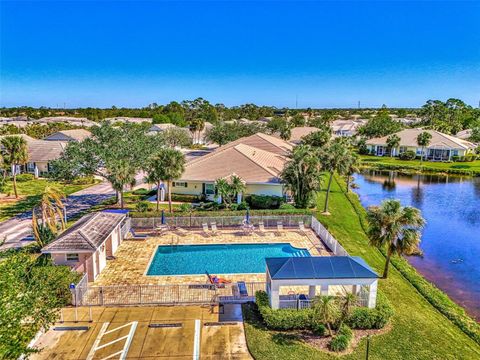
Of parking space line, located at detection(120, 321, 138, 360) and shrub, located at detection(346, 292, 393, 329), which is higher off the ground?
shrub, located at detection(346, 292, 393, 329)

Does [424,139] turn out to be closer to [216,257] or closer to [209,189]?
[209,189]

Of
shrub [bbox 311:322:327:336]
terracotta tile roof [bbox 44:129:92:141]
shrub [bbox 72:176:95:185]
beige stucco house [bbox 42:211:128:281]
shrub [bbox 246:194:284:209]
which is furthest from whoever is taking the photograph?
terracotta tile roof [bbox 44:129:92:141]

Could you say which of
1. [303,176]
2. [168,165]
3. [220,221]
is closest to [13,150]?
[168,165]

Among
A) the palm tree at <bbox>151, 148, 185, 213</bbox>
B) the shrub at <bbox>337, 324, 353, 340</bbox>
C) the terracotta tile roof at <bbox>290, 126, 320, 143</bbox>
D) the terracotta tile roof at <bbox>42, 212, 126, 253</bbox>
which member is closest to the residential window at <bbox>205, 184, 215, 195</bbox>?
the palm tree at <bbox>151, 148, 185, 213</bbox>

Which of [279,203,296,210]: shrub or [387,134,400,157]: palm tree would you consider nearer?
[279,203,296,210]: shrub

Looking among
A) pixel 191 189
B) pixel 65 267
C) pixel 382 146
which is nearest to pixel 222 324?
pixel 65 267

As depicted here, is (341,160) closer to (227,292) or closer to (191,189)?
(191,189)

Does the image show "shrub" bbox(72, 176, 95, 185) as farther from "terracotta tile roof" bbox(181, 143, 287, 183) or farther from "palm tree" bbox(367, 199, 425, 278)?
"palm tree" bbox(367, 199, 425, 278)

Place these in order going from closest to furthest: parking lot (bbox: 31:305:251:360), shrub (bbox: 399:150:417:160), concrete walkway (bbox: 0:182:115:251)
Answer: parking lot (bbox: 31:305:251:360), concrete walkway (bbox: 0:182:115:251), shrub (bbox: 399:150:417:160)
